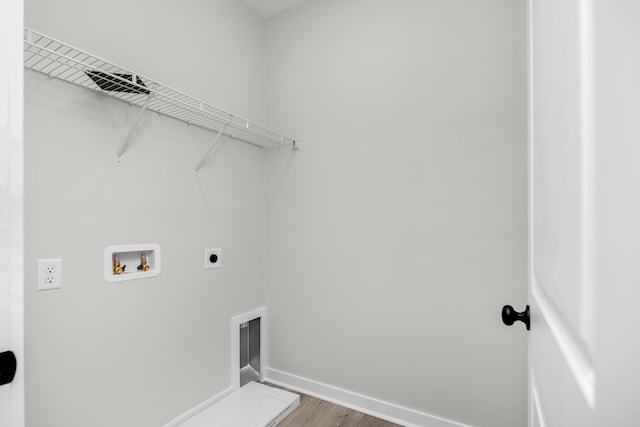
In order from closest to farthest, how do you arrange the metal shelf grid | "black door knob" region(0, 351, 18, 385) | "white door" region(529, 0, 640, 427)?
"white door" region(529, 0, 640, 427), "black door knob" region(0, 351, 18, 385), the metal shelf grid

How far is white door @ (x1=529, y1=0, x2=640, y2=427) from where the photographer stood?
0.22 metres

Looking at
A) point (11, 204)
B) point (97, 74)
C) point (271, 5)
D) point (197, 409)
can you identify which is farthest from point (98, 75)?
point (197, 409)

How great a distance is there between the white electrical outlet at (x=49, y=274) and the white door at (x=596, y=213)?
150cm

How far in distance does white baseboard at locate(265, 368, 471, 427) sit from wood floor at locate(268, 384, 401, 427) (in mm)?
34

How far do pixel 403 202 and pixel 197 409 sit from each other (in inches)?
63.7

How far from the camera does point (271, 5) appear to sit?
81.0 inches

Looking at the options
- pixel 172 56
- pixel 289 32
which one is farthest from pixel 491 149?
pixel 172 56

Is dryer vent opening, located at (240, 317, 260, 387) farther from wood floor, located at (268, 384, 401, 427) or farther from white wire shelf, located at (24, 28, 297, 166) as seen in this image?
white wire shelf, located at (24, 28, 297, 166)

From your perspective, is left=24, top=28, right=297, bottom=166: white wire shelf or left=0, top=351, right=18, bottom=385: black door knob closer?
left=0, top=351, right=18, bottom=385: black door knob

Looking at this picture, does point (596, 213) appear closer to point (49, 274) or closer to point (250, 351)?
point (49, 274)

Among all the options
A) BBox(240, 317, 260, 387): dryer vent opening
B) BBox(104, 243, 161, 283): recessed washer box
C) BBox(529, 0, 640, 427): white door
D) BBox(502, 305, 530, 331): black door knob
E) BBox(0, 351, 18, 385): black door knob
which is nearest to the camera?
BBox(529, 0, 640, 427): white door

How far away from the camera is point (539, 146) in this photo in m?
0.62

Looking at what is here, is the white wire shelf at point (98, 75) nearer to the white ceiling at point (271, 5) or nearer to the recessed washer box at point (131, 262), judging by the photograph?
the recessed washer box at point (131, 262)

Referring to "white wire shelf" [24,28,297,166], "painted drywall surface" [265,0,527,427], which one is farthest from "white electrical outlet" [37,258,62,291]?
"painted drywall surface" [265,0,527,427]
